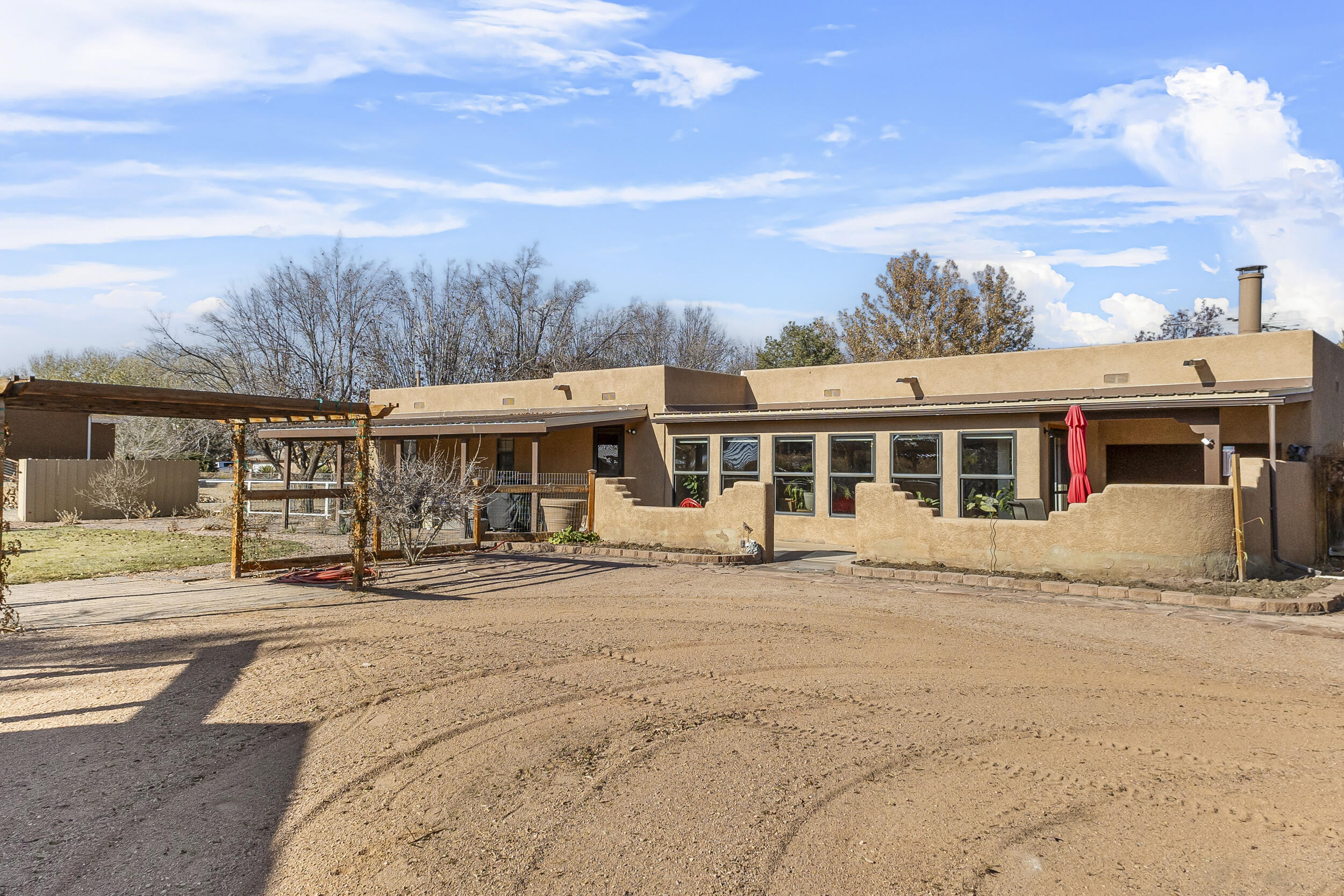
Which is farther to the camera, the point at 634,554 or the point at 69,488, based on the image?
the point at 69,488

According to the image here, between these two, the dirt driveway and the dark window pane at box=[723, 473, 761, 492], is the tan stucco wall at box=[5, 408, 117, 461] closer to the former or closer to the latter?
the dark window pane at box=[723, 473, 761, 492]

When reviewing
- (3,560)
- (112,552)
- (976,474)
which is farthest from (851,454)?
(112,552)

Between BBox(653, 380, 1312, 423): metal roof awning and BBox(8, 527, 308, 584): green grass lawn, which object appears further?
BBox(653, 380, 1312, 423): metal roof awning

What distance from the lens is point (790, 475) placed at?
18141 mm

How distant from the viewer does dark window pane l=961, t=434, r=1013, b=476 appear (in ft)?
51.0

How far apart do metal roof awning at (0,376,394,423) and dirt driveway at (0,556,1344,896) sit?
2.38 metres

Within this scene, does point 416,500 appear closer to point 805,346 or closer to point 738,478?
point 738,478

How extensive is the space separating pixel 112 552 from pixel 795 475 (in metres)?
12.5

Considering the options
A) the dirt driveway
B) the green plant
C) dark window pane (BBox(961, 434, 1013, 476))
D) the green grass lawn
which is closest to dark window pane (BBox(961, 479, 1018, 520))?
dark window pane (BBox(961, 434, 1013, 476))

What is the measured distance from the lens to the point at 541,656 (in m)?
7.73

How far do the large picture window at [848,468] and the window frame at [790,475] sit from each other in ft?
1.20

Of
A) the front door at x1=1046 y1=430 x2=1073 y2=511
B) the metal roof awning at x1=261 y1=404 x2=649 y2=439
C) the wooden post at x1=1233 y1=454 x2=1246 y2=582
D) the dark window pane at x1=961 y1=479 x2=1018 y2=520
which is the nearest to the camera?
the wooden post at x1=1233 y1=454 x2=1246 y2=582

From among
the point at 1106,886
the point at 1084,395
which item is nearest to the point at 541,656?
the point at 1106,886

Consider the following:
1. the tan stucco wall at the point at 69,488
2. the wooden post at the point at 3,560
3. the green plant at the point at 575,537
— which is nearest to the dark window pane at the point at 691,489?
the green plant at the point at 575,537
